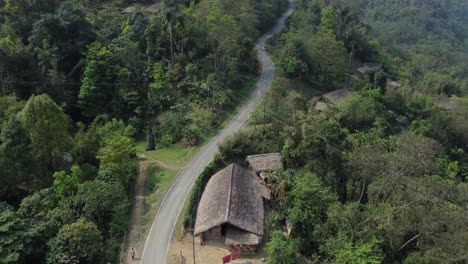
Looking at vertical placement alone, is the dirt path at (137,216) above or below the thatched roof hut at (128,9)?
below

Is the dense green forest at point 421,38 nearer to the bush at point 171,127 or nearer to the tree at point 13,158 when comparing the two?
the bush at point 171,127

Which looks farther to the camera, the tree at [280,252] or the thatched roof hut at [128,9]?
the thatched roof hut at [128,9]

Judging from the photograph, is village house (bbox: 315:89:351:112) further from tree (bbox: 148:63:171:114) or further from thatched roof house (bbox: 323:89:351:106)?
tree (bbox: 148:63:171:114)

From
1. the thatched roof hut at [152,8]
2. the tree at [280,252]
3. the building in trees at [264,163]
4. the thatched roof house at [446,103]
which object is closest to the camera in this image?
the tree at [280,252]

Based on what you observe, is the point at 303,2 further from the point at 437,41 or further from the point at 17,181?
the point at 437,41

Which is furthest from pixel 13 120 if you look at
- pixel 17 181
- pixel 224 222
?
pixel 224 222

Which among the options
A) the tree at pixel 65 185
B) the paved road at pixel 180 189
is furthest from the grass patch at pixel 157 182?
the tree at pixel 65 185

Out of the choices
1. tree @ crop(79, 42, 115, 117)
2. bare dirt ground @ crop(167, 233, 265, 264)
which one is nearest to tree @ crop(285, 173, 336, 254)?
bare dirt ground @ crop(167, 233, 265, 264)
